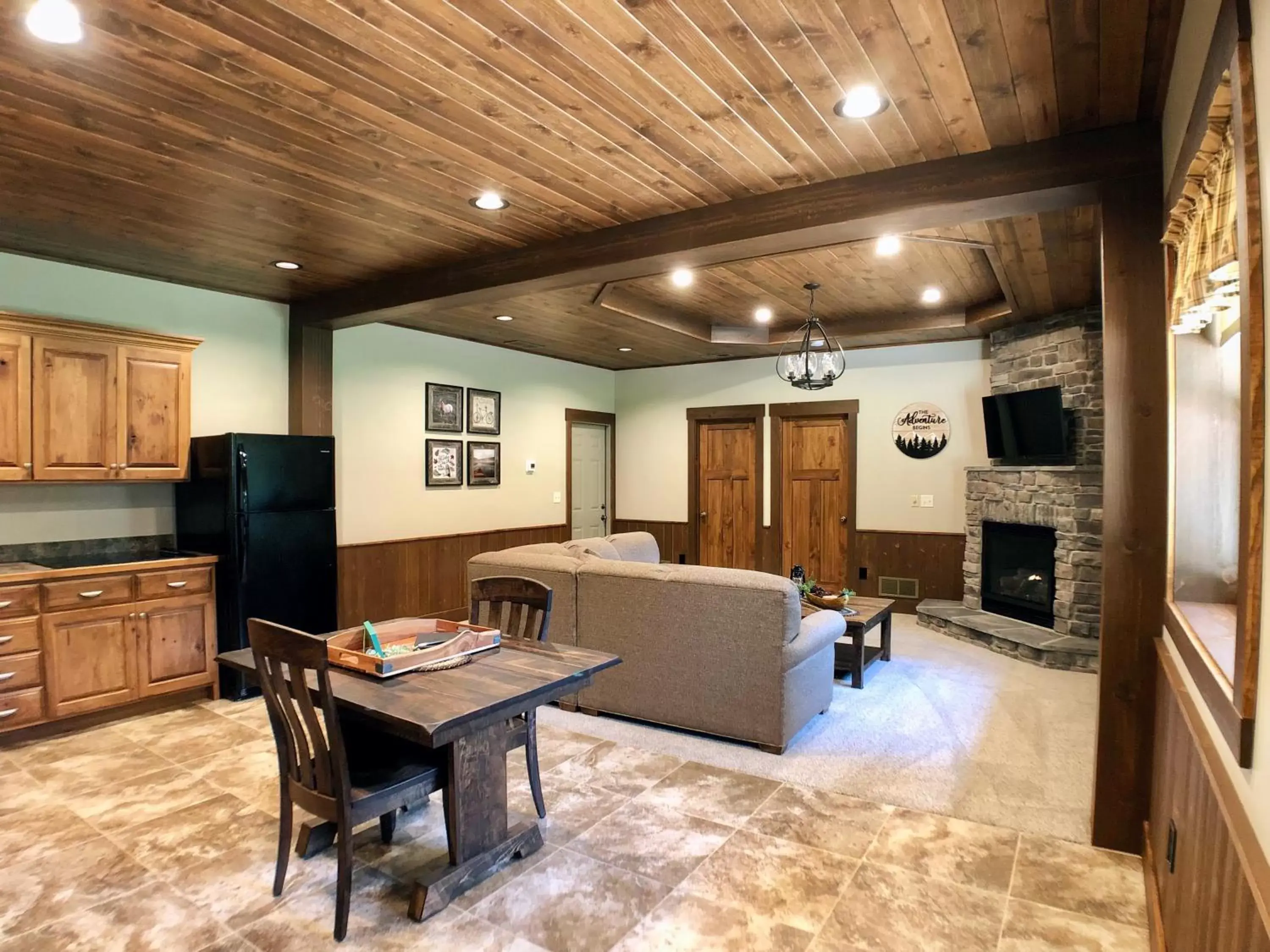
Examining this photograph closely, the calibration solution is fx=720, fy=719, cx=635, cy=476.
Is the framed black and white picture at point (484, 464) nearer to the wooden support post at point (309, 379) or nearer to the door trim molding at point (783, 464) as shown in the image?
the wooden support post at point (309, 379)

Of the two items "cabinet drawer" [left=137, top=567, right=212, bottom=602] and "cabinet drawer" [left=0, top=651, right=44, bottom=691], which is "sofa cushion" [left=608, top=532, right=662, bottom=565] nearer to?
"cabinet drawer" [left=137, top=567, right=212, bottom=602]

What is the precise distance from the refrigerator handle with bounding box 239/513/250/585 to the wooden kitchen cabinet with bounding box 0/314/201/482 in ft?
1.74

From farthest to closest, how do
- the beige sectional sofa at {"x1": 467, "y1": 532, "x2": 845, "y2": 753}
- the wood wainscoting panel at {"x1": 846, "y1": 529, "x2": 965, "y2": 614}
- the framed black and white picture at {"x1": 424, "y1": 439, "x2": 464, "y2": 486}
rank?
the wood wainscoting panel at {"x1": 846, "y1": 529, "x2": 965, "y2": 614}
the framed black and white picture at {"x1": 424, "y1": 439, "x2": 464, "y2": 486}
the beige sectional sofa at {"x1": 467, "y1": 532, "x2": 845, "y2": 753}

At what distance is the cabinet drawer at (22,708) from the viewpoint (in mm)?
3590

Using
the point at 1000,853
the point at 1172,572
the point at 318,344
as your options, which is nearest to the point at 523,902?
the point at 1000,853

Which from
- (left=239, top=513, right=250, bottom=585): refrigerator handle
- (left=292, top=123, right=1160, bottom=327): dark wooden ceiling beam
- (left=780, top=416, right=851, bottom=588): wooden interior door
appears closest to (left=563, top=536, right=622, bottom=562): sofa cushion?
(left=292, top=123, right=1160, bottom=327): dark wooden ceiling beam

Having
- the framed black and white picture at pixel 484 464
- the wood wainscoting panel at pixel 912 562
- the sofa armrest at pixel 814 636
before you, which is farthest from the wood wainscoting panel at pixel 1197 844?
the framed black and white picture at pixel 484 464

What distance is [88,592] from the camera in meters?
3.84

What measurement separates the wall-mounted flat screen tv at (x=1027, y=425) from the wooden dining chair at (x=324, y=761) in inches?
201

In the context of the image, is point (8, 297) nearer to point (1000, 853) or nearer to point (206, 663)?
point (206, 663)

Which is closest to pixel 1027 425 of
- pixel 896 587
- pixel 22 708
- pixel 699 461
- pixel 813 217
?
pixel 896 587

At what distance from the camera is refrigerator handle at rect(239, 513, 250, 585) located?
14.1 ft

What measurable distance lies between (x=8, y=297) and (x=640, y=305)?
3981mm

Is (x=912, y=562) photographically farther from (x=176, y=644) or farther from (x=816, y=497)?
(x=176, y=644)
